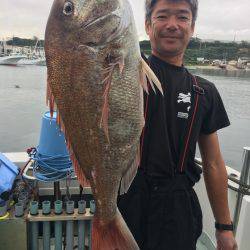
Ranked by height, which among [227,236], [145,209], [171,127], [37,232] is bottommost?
[37,232]

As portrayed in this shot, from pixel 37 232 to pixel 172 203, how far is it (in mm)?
1715

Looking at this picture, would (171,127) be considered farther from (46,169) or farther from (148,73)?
(46,169)

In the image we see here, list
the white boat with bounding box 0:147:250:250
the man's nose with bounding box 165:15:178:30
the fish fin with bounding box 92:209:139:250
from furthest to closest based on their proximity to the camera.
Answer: the white boat with bounding box 0:147:250:250 → the man's nose with bounding box 165:15:178:30 → the fish fin with bounding box 92:209:139:250

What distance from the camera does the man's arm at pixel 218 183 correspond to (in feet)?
7.84

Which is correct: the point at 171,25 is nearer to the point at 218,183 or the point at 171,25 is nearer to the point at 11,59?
the point at 218,183

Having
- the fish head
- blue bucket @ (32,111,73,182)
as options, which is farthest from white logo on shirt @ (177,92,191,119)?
blue bucket @ (32,111,73,182)

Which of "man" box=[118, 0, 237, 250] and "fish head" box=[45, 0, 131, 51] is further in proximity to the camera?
"man" box=[118, 0, 237, 250]

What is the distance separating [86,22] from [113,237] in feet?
3.49

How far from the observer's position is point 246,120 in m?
16.1

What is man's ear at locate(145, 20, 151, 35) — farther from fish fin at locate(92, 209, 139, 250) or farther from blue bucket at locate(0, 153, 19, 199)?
blue bucket at locate(0, 153, 19, 199)

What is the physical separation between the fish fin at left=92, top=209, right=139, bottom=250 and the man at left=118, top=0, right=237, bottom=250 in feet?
1.03

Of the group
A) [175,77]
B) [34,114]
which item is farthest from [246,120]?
[175,77]

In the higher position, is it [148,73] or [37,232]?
[148,73]

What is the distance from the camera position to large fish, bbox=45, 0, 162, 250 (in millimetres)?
1559
